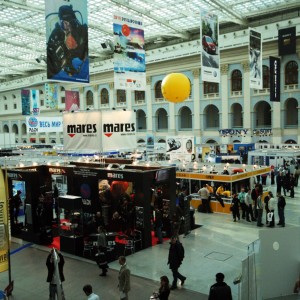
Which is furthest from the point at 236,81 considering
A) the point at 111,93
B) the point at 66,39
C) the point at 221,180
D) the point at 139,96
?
the point at 66,39

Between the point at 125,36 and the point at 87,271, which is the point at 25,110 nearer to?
the point at 125,36

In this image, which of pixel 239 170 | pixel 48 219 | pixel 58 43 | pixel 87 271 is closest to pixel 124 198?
pixel 48 219

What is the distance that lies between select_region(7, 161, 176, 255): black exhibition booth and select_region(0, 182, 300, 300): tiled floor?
738 mm

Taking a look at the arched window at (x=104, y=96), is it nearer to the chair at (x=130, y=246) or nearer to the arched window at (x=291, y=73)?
the arched window at (x=291, y=73)

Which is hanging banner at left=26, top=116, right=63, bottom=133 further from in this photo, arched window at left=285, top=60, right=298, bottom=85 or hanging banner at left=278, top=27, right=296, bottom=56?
arched window at left=285, top=60, right=298, bottom=85

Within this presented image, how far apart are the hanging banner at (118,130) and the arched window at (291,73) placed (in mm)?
24559

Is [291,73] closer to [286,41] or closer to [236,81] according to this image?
[286,41]

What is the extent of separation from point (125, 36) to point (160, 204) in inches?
257

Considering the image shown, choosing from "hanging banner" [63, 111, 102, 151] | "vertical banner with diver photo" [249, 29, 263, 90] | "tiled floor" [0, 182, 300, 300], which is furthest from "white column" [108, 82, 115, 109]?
"tiled floor" [0, 182, 300, 300]

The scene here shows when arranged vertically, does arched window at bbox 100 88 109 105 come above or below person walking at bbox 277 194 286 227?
above

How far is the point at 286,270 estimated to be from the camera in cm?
712

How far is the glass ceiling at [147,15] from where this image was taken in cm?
3000

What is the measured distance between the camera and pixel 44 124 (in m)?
24.4

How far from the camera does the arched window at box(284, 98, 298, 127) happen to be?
34969 millimetres
